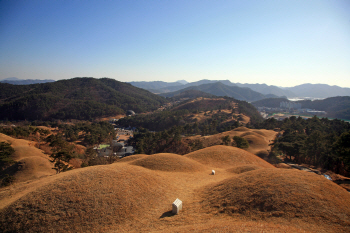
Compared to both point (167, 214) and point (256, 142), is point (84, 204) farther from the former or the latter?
point (256, 142)

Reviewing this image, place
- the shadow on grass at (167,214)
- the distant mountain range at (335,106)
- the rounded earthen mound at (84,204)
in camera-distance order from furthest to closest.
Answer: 1. the distant mountain range at (335,106)
2. the shadow on grass at (167,214)
3. the rounded earthen mound at (84,204)

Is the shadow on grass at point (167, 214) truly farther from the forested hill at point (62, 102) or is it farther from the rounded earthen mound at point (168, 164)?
the forested hill at point (62, 102)

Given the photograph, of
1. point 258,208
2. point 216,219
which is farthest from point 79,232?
point 258,208

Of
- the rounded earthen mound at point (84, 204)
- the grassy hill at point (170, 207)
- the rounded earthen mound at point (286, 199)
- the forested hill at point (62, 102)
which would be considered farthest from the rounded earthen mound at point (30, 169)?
the forested hill at point (62, 102)

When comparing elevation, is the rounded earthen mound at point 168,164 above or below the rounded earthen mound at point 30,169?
above

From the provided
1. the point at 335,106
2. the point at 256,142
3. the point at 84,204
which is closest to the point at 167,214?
the point at 84,204

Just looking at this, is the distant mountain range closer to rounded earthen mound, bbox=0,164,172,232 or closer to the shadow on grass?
the shadow on grass

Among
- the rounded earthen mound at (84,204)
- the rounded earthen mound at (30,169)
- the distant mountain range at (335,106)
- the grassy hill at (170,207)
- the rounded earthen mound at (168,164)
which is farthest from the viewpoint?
the distant mountain range at (335,106)
